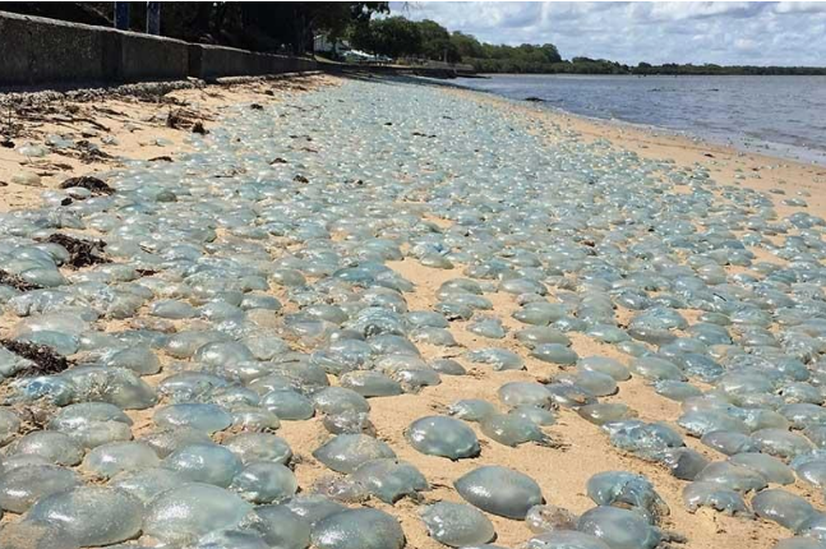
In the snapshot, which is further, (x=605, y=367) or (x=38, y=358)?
(x=605, y=367)

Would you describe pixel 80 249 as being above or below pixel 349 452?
above

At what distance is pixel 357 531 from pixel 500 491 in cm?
38

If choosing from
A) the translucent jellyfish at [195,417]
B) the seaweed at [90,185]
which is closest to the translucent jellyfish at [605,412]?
the translucent jellyfish at [195,417]

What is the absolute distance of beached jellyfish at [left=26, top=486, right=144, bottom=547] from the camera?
4.55ft

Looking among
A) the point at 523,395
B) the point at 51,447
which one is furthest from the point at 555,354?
the point at 51,447

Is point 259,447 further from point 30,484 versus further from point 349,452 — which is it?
point 30,484

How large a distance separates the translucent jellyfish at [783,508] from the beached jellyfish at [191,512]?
3.72 feet

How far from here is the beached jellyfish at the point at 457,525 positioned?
5.09 feet

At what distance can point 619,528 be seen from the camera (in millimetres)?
1597

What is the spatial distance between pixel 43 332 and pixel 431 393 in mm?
1115

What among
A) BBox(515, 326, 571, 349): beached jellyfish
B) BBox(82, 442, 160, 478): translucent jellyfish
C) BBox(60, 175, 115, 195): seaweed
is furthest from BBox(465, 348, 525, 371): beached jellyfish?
BBox(60, 175, 115, 195): seaweed

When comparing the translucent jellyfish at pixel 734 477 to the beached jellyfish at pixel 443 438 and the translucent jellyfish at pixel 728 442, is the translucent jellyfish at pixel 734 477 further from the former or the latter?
the beached jellyfish at pixel 443 438

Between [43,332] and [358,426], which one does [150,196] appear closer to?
[43,332]

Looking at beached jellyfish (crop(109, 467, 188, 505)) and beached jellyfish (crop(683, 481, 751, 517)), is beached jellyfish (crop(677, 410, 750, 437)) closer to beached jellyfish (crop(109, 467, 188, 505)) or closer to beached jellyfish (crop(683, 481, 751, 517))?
beached jellyfish (crop(683, 481, 751, 517))
